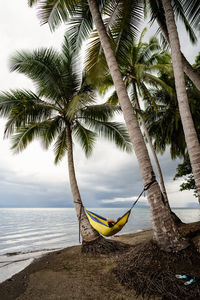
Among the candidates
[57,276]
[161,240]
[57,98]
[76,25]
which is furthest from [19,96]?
[161,240]

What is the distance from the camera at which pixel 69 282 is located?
2.92 m

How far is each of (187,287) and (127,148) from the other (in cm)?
486

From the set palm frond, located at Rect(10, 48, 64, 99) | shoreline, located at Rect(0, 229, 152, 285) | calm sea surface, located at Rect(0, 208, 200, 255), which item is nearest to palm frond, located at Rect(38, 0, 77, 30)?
palm frond, located at Rect(10, 48, 64, 99)

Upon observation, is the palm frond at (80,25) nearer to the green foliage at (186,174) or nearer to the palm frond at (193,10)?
the palm frond at (193,10)

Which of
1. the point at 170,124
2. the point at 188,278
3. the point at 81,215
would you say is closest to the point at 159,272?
the point at 188,278

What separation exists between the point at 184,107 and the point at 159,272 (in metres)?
2.77

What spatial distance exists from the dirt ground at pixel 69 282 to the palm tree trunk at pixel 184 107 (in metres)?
1.63

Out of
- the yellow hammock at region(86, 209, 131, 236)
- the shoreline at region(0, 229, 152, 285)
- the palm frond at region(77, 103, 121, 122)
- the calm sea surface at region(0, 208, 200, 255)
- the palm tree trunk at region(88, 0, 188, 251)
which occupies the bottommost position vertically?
the calm sea surface at region(0, 208, 200, 255)

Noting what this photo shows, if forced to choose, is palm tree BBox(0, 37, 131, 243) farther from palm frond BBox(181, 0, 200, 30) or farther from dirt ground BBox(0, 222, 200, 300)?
palm frond BBox(181, 0, 200, 30)

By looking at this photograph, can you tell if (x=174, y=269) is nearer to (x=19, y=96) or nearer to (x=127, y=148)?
(x=127, y=148)

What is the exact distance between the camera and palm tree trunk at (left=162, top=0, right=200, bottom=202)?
2.80 metres

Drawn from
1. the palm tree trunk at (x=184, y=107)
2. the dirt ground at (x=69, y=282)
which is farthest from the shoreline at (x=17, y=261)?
the palm tree trunk at (x=184, y=107)

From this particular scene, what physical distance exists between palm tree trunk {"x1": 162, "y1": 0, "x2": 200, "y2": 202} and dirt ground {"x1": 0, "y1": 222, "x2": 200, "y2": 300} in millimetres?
1633

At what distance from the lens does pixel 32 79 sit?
225 inches
